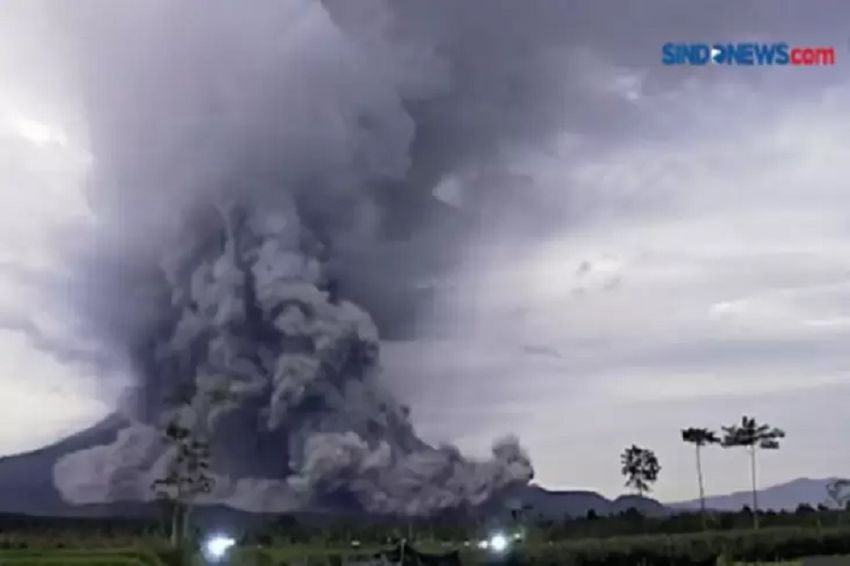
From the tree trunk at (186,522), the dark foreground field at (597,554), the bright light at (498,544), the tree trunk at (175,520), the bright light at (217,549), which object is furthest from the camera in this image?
the tree trunk at (175,520)

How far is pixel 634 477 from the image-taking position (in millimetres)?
142875

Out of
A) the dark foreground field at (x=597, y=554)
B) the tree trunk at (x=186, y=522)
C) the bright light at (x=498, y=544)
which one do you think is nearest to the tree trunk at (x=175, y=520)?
the tree trunk at (x=186, y=522)

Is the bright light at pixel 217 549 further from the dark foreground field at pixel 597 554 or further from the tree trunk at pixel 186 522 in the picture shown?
the tree trunk at pixel 186 522

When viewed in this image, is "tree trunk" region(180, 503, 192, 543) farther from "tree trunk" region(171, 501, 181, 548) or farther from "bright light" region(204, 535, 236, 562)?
"bright light" region(204, 535, 236, 562)

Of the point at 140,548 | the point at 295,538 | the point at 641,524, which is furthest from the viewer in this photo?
the point at 295,538

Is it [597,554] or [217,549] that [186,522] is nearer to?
[597,554]

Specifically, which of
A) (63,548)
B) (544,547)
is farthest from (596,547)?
(63,548)

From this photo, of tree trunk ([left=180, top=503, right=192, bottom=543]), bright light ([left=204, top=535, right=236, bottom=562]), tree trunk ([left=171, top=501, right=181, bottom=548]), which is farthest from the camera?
tree trunk ([left=171, top=501, right=181, bottom=548])

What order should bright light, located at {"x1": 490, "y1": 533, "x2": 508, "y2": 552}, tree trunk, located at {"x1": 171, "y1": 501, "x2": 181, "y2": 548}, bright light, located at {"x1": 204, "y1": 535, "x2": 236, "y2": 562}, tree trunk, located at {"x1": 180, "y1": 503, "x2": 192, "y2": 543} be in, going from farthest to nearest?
1. tree trunk, located at {"x1": 171, "y1": 501, "x2": 181, "y2": 548}
2. tree trunk, located at {"x1": 180, "y1": 503, "x2": 192, "y2": 543}
3. bright light, located at {"x1": 490, "y1": 533, "x2": 508, "y2": 552}
4. bright light, located at {"x1": 204, "y1": 535, "x2": 236, "y2": 562}

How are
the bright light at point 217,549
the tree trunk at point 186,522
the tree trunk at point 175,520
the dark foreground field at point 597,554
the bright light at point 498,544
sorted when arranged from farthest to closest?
1. the tree trunk at point 175,520
2. the tree trunk at point 186,522
3. the bright light at point 498,544
4. the dark foreground field at point 597,554
5. the bright light at point 217,549

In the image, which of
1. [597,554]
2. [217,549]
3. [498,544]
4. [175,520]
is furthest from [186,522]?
[217,549]

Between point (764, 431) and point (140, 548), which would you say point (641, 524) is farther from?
point (140, 548)

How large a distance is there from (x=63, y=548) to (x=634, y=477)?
268 feet

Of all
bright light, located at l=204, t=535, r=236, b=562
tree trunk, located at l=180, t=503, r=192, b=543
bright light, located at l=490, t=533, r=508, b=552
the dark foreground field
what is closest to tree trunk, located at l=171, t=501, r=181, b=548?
tree trunk, located at l=180, t=503, r=192, b=543
